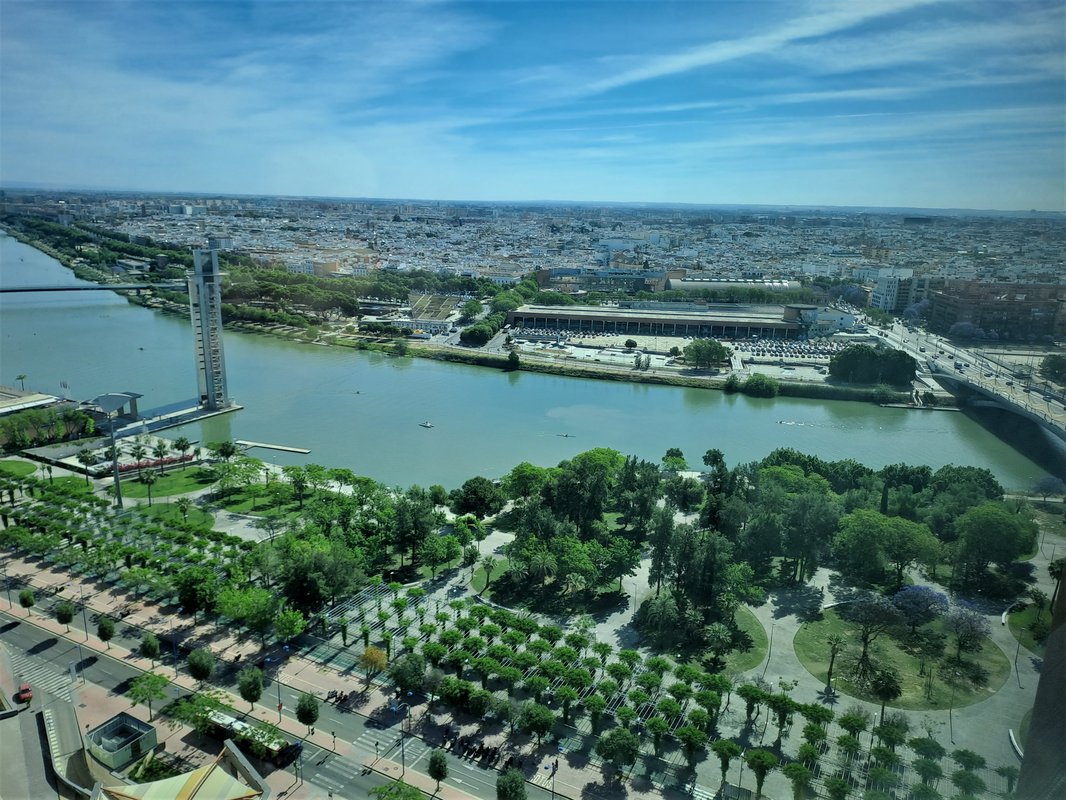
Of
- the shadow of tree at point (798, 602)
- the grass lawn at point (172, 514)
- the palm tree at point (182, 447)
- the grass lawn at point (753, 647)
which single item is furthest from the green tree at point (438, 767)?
the palm tree at point (182, 447)

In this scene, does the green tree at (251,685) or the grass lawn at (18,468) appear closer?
the green tree at (251,685)

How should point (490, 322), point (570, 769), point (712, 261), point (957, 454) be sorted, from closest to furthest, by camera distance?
point (570, 769) → point (957, 454) → point (490, 322) → point (712, 261)

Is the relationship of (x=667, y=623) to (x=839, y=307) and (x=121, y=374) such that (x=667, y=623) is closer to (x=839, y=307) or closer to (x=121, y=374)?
(x=121, y=374)

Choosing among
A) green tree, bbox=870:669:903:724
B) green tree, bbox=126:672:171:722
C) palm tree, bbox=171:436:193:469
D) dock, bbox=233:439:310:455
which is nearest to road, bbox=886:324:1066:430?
green tree, bbox=870:669:903:724

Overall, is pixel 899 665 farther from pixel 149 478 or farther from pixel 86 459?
pixel 86 459

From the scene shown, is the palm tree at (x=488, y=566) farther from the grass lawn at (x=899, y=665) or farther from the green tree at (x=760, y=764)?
the green tree at (x=760, y=764)

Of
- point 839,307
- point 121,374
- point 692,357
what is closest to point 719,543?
point 692,357
